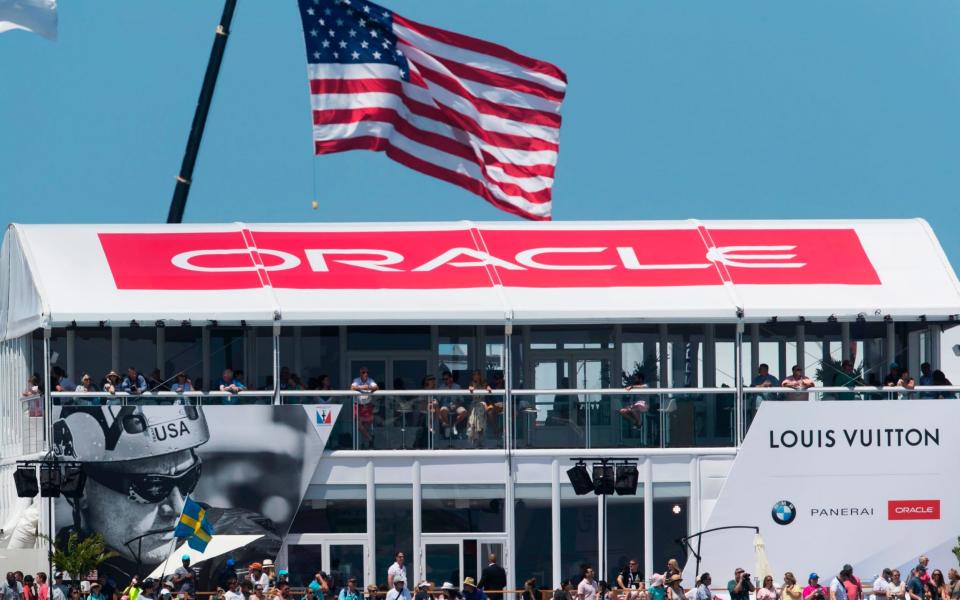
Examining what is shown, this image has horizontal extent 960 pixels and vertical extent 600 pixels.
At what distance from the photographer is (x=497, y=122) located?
40.2 metres

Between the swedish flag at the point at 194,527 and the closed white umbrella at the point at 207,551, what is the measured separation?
12cm

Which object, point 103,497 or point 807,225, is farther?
point 807,225

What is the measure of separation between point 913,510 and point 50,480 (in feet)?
52.9

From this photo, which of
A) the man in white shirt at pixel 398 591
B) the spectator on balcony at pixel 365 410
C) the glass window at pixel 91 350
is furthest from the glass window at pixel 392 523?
the glass window at pixel 91 350

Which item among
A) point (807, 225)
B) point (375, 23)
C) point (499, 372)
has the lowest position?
point (499, 372)

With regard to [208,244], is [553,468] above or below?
below

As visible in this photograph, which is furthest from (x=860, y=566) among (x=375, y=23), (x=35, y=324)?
(x=35, y=324)

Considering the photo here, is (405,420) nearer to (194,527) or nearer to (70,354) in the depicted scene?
(194,527)

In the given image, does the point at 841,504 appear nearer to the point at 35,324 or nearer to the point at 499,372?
the point at 499,372

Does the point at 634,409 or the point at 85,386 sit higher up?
the point at 85,386

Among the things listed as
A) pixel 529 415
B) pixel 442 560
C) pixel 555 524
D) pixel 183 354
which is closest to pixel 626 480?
pixel 555 524

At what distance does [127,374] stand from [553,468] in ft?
28.5

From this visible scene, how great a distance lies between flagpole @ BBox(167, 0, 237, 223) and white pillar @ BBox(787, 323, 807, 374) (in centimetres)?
1300

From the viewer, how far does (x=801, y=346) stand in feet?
149
